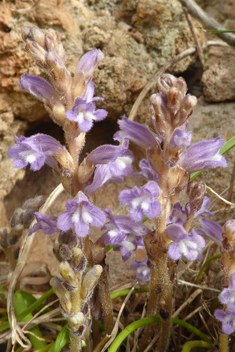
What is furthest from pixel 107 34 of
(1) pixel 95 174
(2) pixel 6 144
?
(1) pixel 95 174

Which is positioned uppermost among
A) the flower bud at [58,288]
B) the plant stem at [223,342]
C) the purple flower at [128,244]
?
the purple flower at [128,244]

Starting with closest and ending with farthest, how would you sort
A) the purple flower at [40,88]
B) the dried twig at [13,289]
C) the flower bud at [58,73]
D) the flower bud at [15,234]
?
the flower bud at [58,73] < the purple flower at [40,88] < the dried twig at [13,289] < the flower bud at [15,234]

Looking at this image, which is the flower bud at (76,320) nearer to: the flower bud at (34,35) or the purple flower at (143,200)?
the purple flower at (143,200)

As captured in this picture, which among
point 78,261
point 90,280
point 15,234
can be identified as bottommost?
point 15,234

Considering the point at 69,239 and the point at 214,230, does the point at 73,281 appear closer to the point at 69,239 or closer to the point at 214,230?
the point at 69,239

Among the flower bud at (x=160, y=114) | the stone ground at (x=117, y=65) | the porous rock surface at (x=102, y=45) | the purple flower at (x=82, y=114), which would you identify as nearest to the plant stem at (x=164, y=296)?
the flower bud at (x=160, y=114)

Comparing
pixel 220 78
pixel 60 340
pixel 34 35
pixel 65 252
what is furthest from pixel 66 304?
pixel 220 78
